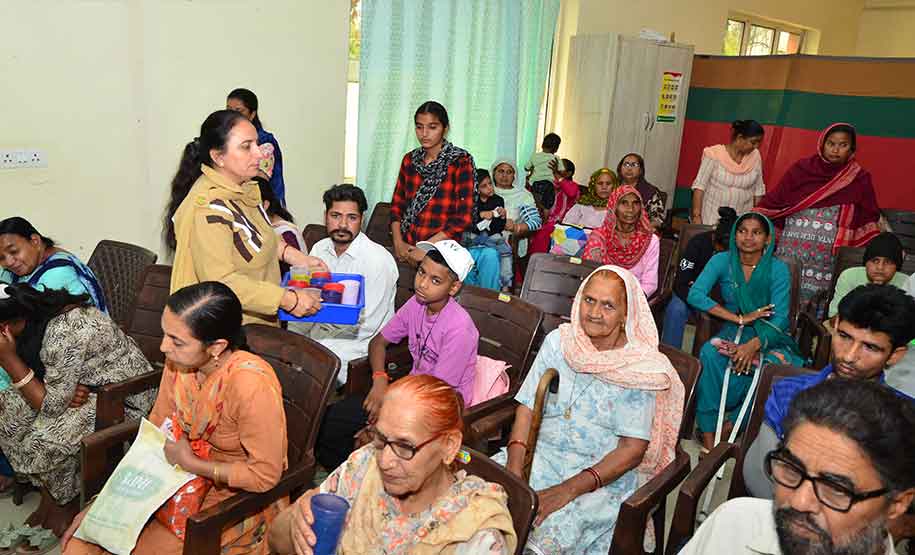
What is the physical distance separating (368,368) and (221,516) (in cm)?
111

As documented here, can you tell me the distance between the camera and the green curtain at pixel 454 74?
16.2 feet

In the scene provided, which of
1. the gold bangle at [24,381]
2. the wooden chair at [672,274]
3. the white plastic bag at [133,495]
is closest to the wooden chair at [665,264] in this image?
the wooden chair at [672,274]

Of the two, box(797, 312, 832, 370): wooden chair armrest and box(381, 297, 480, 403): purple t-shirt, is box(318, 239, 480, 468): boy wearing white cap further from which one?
box(797, 312, 832, 370): wooden chair armrest

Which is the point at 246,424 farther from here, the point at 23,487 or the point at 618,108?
the point at 618,108

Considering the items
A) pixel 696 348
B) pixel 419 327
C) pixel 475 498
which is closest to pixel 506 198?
pixel 696 348

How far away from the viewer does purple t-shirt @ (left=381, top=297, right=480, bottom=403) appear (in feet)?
8.26

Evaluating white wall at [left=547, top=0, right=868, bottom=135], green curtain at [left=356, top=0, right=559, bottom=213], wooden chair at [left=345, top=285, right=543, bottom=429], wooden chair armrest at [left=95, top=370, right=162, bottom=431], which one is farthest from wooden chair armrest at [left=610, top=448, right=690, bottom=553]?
white wall at [left=547, top=0, right=868, bottom=135]

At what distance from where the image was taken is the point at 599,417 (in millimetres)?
2104

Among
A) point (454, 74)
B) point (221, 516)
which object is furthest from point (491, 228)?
point (221, 516)

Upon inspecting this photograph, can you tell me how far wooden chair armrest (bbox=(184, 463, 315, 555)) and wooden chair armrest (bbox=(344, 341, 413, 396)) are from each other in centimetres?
84

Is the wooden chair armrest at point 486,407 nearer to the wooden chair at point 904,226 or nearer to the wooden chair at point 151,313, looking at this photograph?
the wooden chair at point 151,313

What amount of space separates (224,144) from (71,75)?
2033 millimetres

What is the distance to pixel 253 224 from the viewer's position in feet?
7.80

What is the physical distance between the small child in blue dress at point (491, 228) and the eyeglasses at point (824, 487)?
3.22 meters
